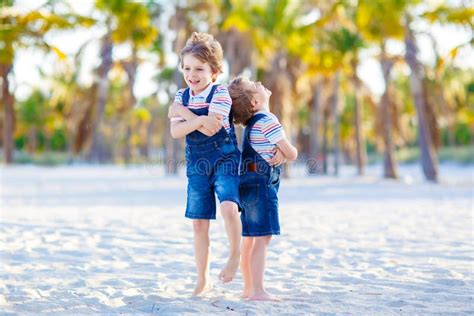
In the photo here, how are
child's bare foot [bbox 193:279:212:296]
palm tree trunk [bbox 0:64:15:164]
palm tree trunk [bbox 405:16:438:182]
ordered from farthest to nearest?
palm tree trunk [bbox 0:64:15:164], palm tree trunk [bbox 405:16:438:182], child's bare foot [bbox 193:279:212:296]

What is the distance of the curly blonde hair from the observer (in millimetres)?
3789

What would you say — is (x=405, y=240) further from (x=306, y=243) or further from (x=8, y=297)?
(x=8, y=297)

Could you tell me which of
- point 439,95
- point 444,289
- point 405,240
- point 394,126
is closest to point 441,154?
point 439,95

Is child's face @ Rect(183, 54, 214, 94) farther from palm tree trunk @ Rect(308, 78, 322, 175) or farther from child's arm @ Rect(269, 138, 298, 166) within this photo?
palm tree trunk @ Rect(308, 78, 322, 175)

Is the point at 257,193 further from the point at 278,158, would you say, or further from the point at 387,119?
the point at 387,119

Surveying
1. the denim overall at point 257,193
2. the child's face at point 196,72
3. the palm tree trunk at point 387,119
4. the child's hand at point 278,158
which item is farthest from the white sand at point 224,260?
the palm tree trunk at point 387,119

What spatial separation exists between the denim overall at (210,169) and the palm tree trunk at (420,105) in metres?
17.0

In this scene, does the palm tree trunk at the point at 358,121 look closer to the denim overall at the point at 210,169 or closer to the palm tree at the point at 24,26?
the palm tree at the point at 24,26

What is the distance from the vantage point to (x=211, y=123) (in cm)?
359

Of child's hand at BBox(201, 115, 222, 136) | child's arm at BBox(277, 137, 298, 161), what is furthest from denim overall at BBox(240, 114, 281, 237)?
child's hand at BBox(201, 115, 222, 136)

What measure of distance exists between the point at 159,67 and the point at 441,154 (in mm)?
19159

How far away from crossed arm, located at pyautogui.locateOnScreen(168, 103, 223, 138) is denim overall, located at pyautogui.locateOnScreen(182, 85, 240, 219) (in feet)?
0.21

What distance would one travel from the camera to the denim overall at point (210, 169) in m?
3.66

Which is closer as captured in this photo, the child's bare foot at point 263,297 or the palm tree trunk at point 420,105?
the child's bare foot at point 263,297
